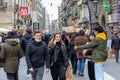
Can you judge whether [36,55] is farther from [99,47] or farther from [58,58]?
[99,47]

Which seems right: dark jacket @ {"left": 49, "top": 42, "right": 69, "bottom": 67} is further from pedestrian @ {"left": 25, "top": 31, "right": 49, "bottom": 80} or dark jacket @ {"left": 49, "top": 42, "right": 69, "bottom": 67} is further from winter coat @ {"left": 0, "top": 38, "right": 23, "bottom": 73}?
winter coat @ {"left": 0, "top": 38, "right": 23, "bottom": 73}

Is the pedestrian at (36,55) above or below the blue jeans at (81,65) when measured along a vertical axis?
above

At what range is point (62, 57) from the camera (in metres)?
9.98

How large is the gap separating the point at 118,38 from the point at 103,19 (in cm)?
2910

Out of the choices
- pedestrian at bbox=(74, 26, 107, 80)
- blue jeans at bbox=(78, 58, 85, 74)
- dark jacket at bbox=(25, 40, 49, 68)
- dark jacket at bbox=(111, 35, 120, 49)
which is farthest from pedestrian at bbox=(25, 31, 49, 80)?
dark jacket at bbox=(111, 35, 120, 49)

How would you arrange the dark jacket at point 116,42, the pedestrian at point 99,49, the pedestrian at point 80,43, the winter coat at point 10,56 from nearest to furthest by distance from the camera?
the winter coat at point 10,56, the pedestrian at point 99,49, the pedestrian at point 80,43, the dark jacket at point 116,42

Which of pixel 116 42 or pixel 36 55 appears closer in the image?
pixel 36 55

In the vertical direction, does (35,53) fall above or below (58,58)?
above

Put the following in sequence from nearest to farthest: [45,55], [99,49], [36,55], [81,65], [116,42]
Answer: [36,55], [45,55], [99,49], [81,65], [116,42]

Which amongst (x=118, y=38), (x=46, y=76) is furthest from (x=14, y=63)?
(x=118, y=38)

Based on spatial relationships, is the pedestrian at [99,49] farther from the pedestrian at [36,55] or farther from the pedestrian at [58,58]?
the pedestrian at [36,55]

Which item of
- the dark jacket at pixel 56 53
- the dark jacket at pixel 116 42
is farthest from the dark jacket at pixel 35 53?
the dark jacket at pixel 116 42

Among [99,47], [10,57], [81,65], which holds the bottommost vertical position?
[81,65]

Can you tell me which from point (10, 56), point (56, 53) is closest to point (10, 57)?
point (10, 56)
